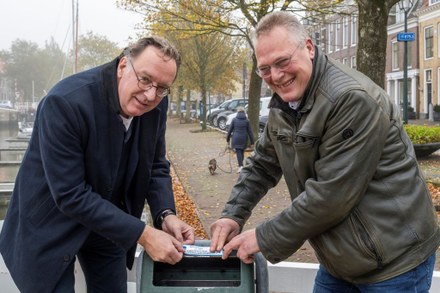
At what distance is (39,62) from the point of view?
13.9 meters

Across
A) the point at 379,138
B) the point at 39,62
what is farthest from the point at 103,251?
the point at 39,62

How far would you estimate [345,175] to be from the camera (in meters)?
1.71

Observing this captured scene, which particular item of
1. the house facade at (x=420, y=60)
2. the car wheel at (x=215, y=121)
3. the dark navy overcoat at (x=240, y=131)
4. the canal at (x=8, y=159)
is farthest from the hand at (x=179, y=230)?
the car wheel at (x=215, y=121)

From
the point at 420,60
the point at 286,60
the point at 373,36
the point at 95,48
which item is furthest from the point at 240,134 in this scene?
the point at 95,48

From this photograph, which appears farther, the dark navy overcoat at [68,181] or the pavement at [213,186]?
the pavement at [213,186]

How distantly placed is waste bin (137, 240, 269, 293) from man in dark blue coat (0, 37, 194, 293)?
0.29 ft

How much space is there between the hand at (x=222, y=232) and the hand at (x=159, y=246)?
0.16 meters

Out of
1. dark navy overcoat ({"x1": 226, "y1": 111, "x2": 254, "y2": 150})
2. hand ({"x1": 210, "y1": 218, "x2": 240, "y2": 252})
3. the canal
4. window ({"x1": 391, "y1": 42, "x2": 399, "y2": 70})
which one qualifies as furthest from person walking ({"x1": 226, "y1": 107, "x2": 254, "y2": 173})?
window ({"x1": 391, "y1": 42, "x2": 399, "y2": 70})

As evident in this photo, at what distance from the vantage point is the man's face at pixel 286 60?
70.9 inches

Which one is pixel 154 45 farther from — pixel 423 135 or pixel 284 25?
pixel 423 135

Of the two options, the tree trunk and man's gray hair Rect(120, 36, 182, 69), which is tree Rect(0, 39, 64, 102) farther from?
man's gray hair Rect(120, 36, 182, 69)

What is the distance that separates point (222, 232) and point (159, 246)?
294 mm

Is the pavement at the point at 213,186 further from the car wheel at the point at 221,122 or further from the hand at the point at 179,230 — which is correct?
the car wheel at the point at 221,122

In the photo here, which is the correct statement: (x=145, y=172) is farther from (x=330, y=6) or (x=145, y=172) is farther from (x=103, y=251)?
(x=330, y=6)
